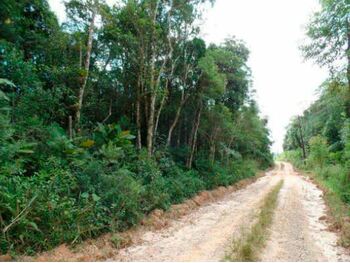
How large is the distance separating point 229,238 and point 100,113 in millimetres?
9217

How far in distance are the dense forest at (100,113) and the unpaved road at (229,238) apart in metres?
1.16

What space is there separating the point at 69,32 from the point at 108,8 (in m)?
2.64

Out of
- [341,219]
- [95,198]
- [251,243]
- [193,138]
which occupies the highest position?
[193,138]

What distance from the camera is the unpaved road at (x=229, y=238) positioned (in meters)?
6.45

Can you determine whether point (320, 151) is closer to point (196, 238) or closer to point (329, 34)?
point (329, 34)

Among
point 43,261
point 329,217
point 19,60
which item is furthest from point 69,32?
point 329,217

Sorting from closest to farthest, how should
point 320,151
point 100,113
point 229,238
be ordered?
point 229,238, point 100,113, point 320,151

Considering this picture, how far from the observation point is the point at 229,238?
24.9ft

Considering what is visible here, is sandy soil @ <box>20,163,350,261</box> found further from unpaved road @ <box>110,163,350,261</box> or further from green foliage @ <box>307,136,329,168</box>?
green foliage @ <box>307,136,329,168</box>

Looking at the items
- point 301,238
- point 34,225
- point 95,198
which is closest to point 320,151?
point 301,238

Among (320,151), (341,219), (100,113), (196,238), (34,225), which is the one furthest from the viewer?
(320,151)

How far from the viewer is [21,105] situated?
29.0ft

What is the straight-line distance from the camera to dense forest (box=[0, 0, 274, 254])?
675 cm

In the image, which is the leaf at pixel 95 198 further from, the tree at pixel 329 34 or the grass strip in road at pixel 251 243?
the tree at pixel 329 34
